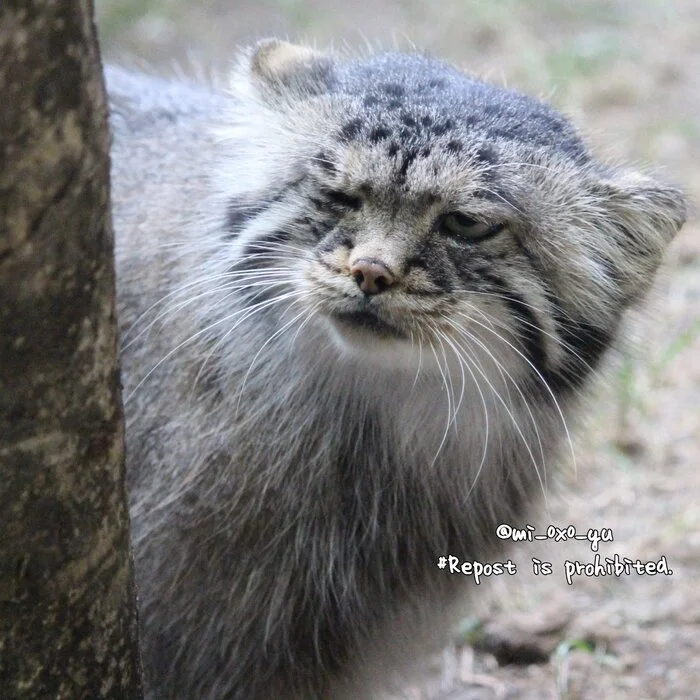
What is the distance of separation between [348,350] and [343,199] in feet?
1.21

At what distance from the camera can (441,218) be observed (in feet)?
8.84

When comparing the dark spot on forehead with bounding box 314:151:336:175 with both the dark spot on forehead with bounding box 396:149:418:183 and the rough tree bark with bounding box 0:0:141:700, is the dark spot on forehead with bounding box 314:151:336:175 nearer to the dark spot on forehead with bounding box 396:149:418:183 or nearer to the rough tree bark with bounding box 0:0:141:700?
the dark spot on forehead with bounding box 396:149:418:183

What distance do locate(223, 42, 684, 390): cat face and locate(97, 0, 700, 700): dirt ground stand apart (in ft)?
0.93

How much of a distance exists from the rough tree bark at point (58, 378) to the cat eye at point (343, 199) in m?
0.83

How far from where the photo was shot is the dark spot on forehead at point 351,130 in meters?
2.77

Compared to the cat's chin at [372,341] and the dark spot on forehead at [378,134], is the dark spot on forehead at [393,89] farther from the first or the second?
the cat's chin at [372,341]

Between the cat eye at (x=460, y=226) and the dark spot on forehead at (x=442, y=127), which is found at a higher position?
the dark spot on forehead at (x=442, y=127)

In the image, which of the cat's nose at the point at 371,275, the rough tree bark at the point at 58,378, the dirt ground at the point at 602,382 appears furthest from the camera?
the dirt ground at the point at 602,382

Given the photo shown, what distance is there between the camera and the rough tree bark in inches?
→ 70.4

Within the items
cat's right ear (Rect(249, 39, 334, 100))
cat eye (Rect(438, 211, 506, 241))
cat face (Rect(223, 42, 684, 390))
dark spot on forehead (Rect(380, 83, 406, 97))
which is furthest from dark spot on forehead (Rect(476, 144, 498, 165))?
cat's right ear (Rect(249, 39, 334, 100))

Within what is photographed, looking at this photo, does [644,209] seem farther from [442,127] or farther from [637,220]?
[442,127]

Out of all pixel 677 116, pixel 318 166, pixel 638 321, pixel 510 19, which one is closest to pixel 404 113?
pixel 318 166

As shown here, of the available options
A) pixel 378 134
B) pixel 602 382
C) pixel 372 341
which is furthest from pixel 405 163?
pixel 602 382

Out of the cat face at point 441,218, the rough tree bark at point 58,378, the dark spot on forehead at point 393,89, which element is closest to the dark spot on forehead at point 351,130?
the cat face at point 441,218
